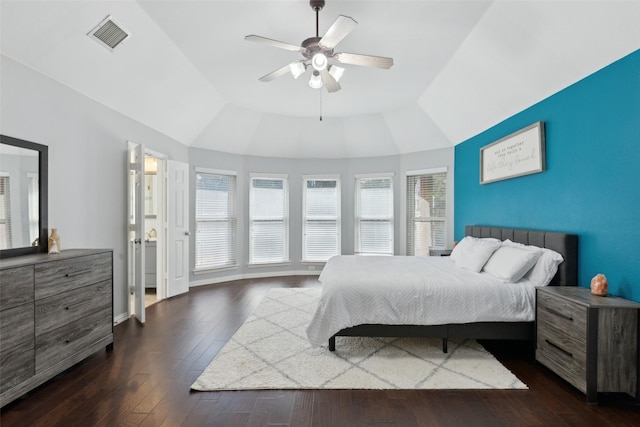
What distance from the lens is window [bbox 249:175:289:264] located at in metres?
6.50

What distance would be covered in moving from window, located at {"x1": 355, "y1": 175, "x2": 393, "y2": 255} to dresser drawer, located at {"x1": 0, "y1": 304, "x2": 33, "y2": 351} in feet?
17.0

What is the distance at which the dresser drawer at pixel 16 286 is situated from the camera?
2.02m

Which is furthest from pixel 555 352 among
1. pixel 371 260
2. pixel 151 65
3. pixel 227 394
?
pixel 151 65

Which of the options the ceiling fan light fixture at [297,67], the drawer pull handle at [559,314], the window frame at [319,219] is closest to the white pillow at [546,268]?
the drawer pull handle at [559,314]

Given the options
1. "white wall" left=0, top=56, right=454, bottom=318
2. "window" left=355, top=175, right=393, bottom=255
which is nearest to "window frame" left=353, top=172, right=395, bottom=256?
"window" left=355, top=175, right=393, bottom=255

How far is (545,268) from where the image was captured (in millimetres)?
2859

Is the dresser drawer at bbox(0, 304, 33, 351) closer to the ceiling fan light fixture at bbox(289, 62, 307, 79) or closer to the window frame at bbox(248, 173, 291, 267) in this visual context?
the ceiling fan light fixture at bbox(289, 62, 307, 79)

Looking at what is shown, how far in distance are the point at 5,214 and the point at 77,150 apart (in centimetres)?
103

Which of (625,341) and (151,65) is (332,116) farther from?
(625,341)

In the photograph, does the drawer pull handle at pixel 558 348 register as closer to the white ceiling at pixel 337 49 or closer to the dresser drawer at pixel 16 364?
the white ceiling at pixel 337 49

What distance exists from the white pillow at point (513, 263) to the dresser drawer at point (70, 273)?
3.66 meters

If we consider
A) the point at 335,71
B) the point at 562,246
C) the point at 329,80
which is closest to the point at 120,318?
the point at 329,80

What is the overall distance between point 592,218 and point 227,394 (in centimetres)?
327

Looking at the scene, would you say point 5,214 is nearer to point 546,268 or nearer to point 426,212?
point 546,268
